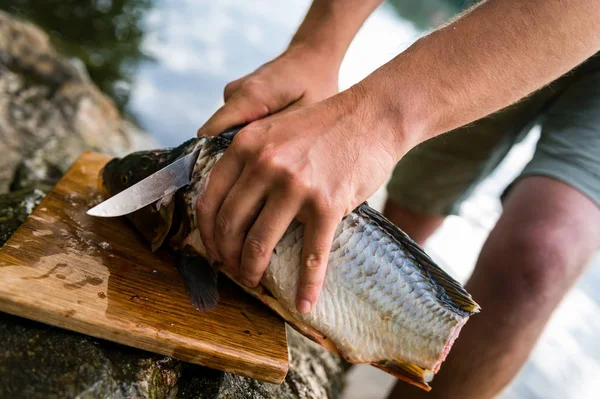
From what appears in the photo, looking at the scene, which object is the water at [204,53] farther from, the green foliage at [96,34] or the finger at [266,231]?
the finger at [266,231]

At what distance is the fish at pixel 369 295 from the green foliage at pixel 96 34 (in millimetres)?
6113

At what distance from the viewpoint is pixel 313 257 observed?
1908mm

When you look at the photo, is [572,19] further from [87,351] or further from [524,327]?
[87,351]

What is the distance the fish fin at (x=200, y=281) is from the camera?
2164 millimetres

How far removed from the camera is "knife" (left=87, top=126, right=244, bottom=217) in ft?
7.45

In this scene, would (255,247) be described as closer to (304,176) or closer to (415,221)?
(304,176)

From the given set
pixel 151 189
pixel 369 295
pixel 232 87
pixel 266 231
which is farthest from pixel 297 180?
pixel 232 87

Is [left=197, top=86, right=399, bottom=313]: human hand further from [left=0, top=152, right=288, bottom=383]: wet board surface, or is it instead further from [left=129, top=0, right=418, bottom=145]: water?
[left=129, top=0, right=418, bottom=145]: water

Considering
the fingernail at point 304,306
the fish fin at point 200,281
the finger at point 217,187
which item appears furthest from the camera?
the fish fin at point 200,281

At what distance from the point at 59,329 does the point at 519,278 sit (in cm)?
210

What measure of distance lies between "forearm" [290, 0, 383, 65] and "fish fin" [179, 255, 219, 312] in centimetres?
131

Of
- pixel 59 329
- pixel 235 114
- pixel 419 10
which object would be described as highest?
pixel 419 10

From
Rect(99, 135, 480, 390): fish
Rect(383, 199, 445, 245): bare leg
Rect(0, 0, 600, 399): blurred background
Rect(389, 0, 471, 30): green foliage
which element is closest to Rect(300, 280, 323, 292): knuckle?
Rect(99, 135, 480, 390): fish

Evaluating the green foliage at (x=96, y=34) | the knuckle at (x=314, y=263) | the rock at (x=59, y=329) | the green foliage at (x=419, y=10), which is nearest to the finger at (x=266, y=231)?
the knuckle at (x=314, y=263)
